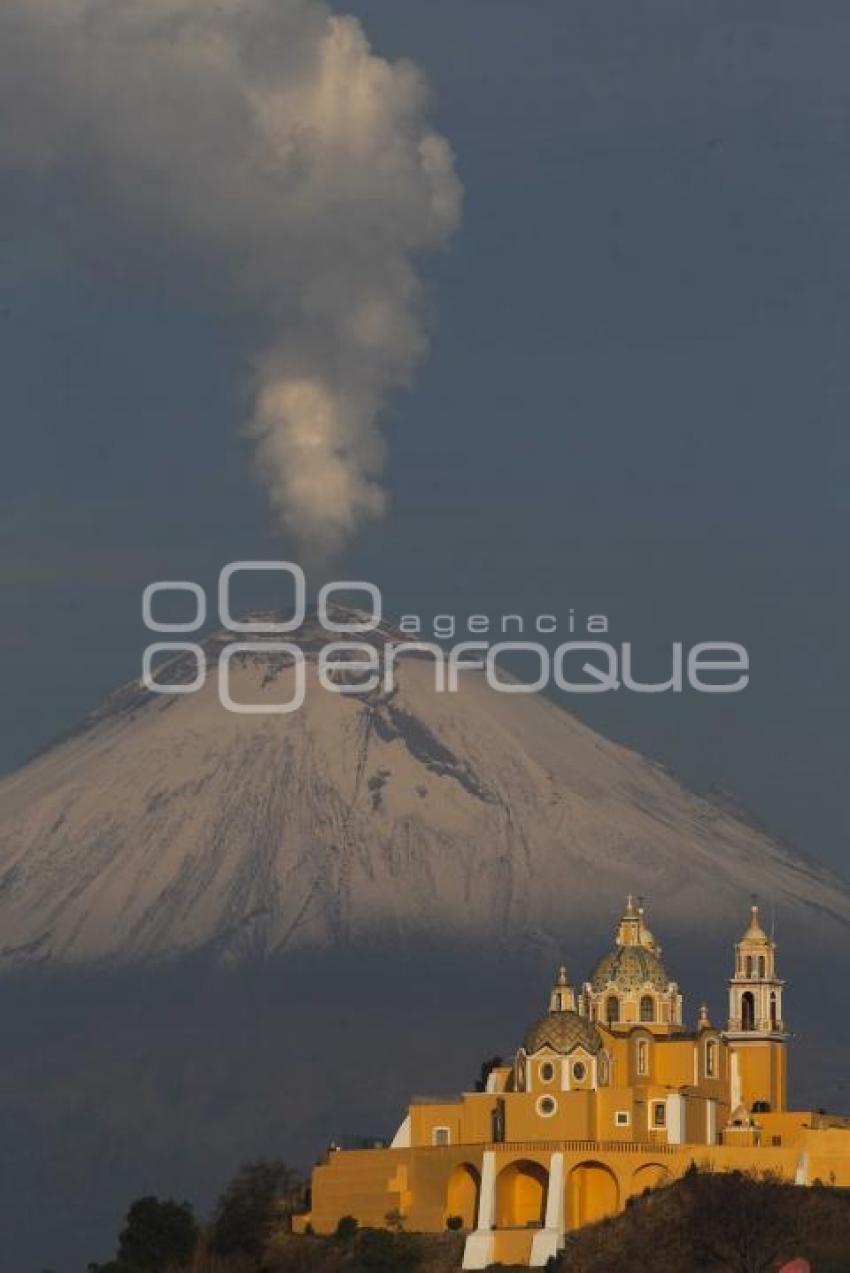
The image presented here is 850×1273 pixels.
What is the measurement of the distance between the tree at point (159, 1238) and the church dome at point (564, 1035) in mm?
13620

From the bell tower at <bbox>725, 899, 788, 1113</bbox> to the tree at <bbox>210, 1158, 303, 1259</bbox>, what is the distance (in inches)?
607

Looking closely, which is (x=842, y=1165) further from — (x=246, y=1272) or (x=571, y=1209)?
(x=246, y=1272)

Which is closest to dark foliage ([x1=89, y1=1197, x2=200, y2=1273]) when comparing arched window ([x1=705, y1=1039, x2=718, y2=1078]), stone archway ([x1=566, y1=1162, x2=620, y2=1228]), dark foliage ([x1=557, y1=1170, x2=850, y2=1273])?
stone archway ([x1=566, y1=1162, x2=620, y2=1228])

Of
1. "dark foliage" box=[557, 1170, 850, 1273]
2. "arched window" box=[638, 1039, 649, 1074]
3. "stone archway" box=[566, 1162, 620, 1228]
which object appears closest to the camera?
"dark foliage" box=[557, 1170, 850, 1273]

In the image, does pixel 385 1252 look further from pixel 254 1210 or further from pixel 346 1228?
pixel 254 1210

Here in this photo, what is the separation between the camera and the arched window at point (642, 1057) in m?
155

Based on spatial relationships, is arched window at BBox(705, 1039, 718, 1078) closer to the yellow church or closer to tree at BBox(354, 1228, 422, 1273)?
the yellow church

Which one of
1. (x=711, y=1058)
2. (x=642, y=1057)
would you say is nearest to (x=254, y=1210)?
(x=642, y=1057)

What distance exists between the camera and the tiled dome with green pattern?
159250mm

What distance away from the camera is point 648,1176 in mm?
148625

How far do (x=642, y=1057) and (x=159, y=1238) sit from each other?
17.1 metres

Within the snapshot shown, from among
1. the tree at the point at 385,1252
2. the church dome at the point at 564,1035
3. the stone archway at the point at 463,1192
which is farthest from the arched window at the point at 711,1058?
the tree at the point at 385,1252

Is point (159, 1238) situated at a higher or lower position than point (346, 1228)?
higher

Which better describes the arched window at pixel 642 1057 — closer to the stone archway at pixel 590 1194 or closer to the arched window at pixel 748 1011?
the stone archway at pixel 590 1194
